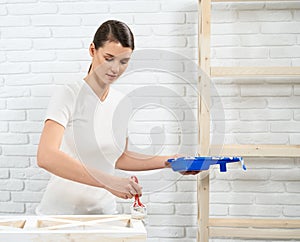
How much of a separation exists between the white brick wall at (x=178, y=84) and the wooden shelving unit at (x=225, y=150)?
5.8 inches

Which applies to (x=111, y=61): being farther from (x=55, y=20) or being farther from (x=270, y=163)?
(x=270, y=163)

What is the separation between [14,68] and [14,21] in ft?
0.78

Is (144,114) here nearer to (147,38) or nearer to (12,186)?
(147,38)

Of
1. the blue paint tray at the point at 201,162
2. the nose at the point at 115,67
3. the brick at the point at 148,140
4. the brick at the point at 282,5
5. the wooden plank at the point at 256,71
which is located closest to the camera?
the blue paint tray at the point at 201,162

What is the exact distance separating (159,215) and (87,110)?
1000 mm

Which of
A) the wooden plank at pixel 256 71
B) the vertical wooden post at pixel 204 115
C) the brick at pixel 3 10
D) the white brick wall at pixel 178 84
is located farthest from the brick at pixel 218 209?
the brick at pixel 3 10

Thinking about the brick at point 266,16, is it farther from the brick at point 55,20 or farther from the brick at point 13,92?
the brick at point 13,92

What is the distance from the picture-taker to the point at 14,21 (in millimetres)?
2490

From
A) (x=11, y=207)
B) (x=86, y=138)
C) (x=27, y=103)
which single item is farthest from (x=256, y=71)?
(x=11, y=207)

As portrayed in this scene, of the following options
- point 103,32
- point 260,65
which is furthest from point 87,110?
point 260,65

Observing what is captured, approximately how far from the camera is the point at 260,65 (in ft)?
7.92

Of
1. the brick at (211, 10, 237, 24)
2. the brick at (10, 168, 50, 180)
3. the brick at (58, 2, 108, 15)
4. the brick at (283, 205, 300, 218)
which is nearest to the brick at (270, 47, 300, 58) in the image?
the brick at (211, 10, 237, 24)

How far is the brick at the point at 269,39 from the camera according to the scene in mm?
2408

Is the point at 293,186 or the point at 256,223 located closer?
the point at 256,223
